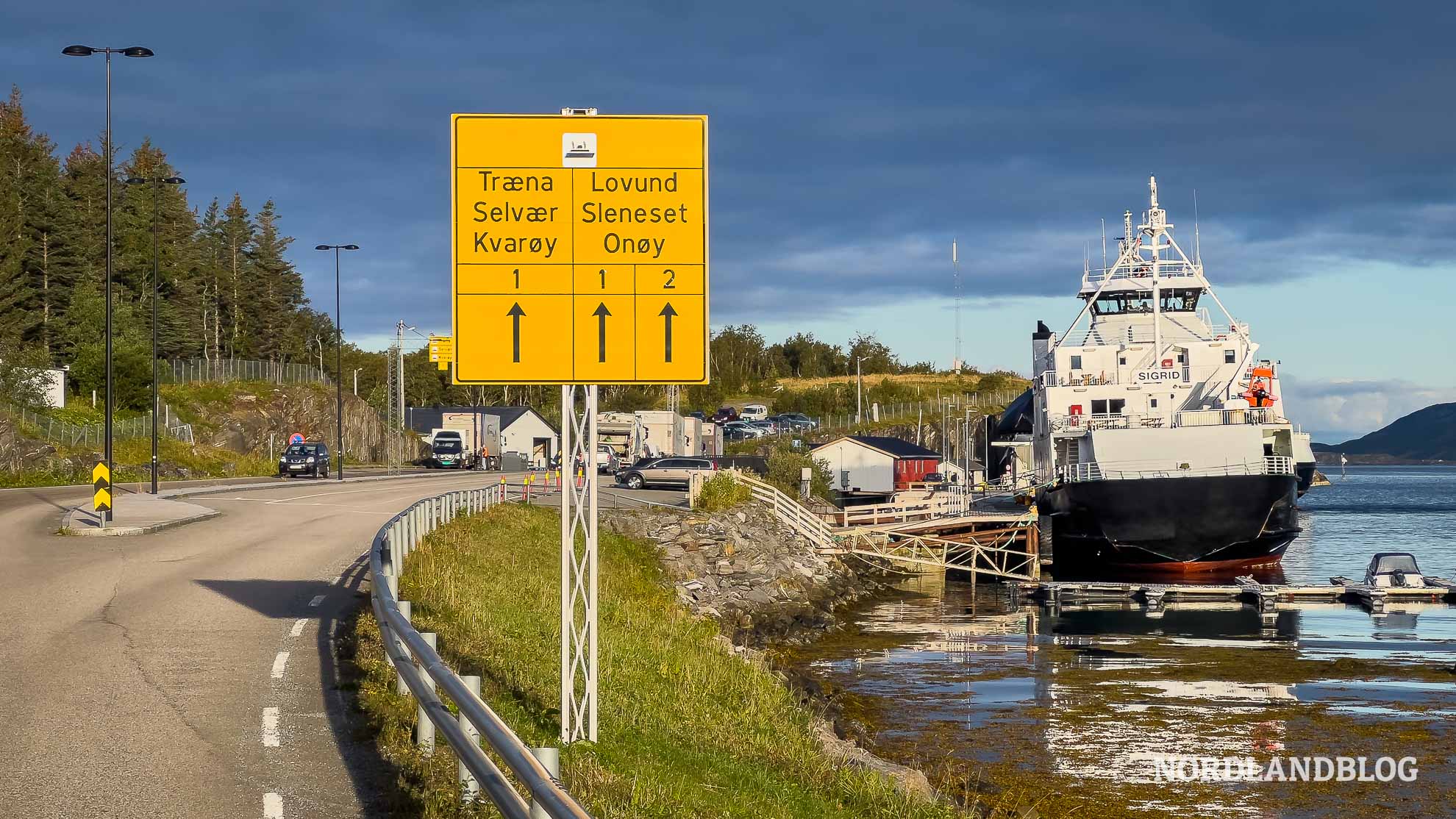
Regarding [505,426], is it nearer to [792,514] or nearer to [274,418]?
[274,418]

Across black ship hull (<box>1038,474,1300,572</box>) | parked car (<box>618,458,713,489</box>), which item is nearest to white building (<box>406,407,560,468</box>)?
parked car (<box>618,458,713,489</box>)

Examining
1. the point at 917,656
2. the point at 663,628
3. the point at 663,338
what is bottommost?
the point at 917,656

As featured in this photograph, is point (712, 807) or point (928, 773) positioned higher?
point (712, 807)

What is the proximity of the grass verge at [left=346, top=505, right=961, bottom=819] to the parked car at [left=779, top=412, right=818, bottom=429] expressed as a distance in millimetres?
124341

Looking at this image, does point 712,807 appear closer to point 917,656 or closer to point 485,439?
point 917,656

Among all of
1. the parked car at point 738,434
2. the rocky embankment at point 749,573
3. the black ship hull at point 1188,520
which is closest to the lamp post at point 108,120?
the rocky embankment at point 749,573

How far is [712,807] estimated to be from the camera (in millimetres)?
9477

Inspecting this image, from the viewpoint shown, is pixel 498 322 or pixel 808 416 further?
pixel 808 416

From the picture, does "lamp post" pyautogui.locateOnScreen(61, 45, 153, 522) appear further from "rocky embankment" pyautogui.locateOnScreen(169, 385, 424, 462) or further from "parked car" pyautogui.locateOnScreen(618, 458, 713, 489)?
"rocky embankment" pyautogui.locateOnScreen(169, 385, 424, 462)

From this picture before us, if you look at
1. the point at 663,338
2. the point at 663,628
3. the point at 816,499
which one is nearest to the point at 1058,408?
the point at 816,499

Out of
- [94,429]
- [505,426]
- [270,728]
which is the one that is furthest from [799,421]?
[270,728]

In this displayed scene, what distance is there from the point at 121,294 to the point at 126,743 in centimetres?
9286

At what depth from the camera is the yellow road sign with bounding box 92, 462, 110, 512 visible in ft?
93.7

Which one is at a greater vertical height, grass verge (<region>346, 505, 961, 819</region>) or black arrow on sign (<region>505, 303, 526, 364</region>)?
black arrow on sign (<region>505, 303, 526, 364</region>)
